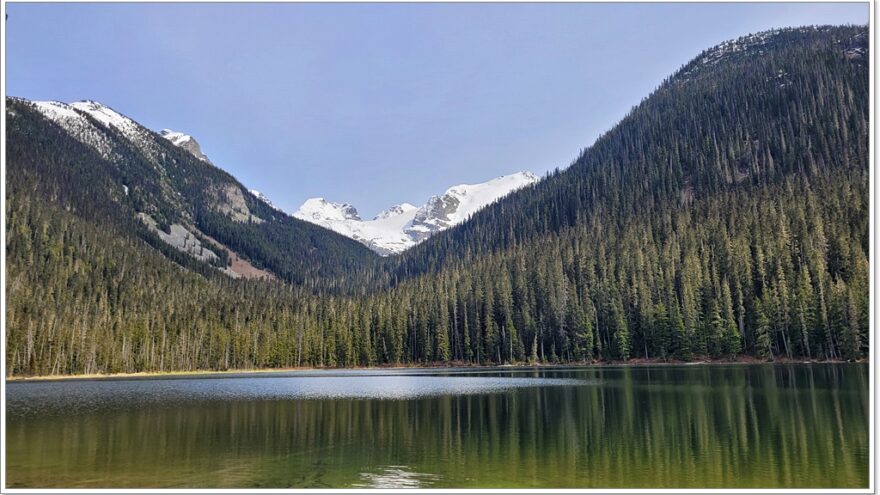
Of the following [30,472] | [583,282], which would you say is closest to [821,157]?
[583,282]

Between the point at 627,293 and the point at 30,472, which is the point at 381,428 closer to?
the point at 30,472

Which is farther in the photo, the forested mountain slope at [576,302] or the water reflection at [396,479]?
the forested mountain slope at [576,302]

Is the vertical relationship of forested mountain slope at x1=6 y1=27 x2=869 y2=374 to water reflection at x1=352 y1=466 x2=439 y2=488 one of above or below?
above

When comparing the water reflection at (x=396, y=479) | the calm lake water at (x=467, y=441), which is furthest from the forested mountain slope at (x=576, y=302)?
the water reflection at (x=396, y=479)

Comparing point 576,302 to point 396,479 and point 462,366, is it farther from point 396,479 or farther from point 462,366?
point 396,479

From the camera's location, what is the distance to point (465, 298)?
479ft

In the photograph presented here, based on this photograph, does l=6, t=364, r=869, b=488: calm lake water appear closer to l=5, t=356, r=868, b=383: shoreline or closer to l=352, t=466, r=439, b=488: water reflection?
l=352, t=466, r=439, b=488: water reflection

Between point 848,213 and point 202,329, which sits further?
point 202,329

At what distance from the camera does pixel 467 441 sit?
29.5 metres

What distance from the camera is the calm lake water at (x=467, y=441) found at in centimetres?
2202

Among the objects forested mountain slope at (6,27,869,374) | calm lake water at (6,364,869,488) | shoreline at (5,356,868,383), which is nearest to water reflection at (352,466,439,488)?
calm lake water at (6,364,869,488)

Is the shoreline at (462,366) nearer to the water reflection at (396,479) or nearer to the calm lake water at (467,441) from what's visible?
the calm lake water at (467,441)

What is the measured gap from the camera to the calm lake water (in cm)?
2202

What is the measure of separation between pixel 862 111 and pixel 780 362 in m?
151
